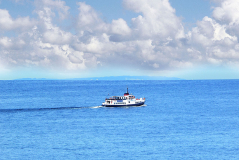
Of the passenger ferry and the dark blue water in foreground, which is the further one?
the passenger ferry

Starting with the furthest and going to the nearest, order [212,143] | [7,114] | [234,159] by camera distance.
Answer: [7,114] → [212,143] → [234,159]

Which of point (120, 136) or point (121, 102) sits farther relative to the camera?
point (121, 102)

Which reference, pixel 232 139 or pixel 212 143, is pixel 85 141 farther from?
pixel 232 139

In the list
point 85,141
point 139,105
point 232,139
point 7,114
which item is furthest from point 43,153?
point 139,105

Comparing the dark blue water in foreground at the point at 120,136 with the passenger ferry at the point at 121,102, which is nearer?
the dark blue water in foreground at the point at 120,136

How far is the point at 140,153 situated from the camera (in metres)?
64.0

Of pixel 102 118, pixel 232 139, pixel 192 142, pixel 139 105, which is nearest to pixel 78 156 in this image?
pixel 192 142

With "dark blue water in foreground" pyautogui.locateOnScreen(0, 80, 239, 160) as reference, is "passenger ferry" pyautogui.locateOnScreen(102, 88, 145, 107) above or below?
above

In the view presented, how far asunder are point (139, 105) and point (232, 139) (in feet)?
236

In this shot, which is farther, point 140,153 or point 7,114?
point 7,114

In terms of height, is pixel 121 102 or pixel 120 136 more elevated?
pixel 121 102

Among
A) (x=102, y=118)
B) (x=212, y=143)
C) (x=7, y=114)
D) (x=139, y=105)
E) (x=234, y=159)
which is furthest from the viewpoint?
(x=139, y=105)

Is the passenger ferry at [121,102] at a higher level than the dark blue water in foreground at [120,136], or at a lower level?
higher

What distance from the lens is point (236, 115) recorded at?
112 metres
